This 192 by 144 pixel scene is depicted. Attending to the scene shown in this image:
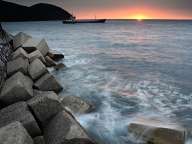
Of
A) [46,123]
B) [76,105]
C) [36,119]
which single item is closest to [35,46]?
[76,105]

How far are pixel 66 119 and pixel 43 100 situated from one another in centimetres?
89

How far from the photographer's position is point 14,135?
440 cm

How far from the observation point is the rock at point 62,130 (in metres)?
4.73

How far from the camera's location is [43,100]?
5.82 meters

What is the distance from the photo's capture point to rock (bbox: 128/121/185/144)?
5340 millimetres

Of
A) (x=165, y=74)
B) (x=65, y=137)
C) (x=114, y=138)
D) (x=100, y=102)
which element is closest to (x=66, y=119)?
(x=65, y=137)

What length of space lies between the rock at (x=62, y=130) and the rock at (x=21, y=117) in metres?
0.26

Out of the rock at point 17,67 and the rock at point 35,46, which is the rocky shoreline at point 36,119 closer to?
the rock at point 17,67

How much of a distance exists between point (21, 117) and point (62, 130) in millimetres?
1006

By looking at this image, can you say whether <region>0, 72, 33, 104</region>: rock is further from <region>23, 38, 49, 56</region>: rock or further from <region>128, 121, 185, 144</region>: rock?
<region>23, 38, 49, 56</region>: rock

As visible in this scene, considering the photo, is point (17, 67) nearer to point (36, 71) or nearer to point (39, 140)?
point (36, 71)

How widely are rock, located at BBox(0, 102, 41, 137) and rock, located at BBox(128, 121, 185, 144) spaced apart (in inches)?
89.3

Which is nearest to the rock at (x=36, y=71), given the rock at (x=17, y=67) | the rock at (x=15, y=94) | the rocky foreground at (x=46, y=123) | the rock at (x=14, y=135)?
the rock at (x=17, y=67)

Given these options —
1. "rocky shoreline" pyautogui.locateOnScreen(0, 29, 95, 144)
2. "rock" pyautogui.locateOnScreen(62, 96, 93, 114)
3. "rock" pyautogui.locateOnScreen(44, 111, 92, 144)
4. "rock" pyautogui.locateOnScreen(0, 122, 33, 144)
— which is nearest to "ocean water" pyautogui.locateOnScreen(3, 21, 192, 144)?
"rock" pyautogui.locateOnScreen(62, 96, 93, 114)
